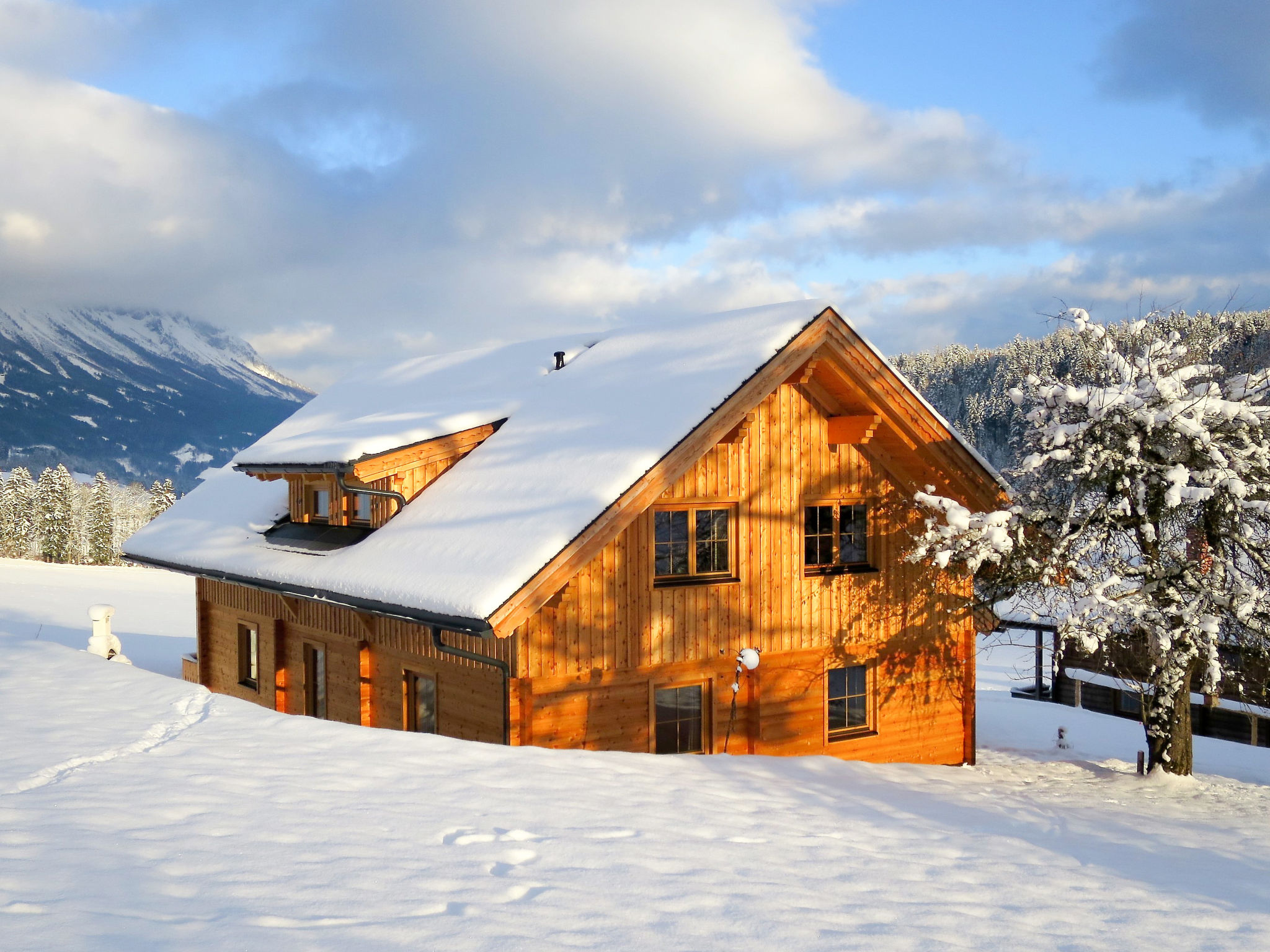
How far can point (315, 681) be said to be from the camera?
14.9m

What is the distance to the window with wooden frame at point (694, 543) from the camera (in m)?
12.2

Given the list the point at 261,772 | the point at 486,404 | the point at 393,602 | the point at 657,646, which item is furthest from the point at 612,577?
the point at 261,772

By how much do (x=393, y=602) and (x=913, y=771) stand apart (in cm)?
712

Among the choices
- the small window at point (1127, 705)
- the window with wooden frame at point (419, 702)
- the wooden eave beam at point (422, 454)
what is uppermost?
the wooden eave beam at point (422, 454)

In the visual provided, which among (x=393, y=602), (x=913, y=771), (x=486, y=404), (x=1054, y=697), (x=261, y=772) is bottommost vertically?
(x=1054, y=697)

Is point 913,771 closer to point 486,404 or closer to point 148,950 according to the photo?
point 486,404

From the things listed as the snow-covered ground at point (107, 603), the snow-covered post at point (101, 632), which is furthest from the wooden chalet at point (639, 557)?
the snow-covered ground at point (107, 603)

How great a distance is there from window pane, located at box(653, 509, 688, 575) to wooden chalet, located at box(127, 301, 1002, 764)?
2cm

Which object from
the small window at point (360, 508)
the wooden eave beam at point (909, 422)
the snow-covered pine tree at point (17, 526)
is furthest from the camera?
the snow-covered pine tree at point (17, 526)

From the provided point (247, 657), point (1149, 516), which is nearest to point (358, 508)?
point (247, 657)

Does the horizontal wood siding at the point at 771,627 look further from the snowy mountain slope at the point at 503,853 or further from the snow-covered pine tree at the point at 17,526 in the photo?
the snow-covered pine tree at the point at 17,526

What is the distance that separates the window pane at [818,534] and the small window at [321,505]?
7.37 metres

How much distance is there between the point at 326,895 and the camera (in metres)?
4.91

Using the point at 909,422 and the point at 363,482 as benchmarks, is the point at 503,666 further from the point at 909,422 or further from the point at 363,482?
the point at 909,422
